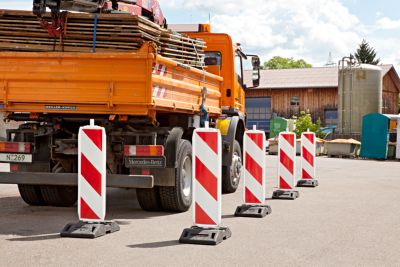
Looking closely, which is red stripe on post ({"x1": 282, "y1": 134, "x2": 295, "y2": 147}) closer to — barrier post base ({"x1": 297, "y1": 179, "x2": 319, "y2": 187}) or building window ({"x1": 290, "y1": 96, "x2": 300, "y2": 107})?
barrier post base ({"x1": 297, "y1": 179, "x2": 319, "y2": 187})

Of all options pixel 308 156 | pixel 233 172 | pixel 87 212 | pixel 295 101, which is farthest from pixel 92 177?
pixel 295 101

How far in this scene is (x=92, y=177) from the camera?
25.2 ft

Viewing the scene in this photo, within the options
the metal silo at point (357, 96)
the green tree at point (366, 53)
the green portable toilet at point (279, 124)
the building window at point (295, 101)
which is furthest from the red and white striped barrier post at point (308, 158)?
the green tree at point (366, 53)

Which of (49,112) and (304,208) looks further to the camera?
(304,208)

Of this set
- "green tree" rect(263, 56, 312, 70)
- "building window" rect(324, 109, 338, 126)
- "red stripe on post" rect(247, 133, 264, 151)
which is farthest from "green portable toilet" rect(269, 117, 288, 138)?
"green tree" rect(263, 56, 312, 70)

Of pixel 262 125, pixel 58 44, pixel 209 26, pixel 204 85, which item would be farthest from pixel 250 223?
pixel 262 125

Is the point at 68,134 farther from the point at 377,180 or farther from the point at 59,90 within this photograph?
the point at 377,180

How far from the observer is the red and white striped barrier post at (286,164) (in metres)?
11.8

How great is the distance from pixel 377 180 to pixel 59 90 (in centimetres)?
1072

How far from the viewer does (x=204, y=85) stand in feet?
34.4

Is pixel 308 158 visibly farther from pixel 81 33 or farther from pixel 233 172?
pixel 81 33

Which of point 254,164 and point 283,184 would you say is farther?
point 283,184

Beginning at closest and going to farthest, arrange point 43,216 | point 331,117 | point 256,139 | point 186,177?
1. point 43,216
2. point 256,139
3. point 186,177
4. point 331,117

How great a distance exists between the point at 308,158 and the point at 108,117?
685cm
